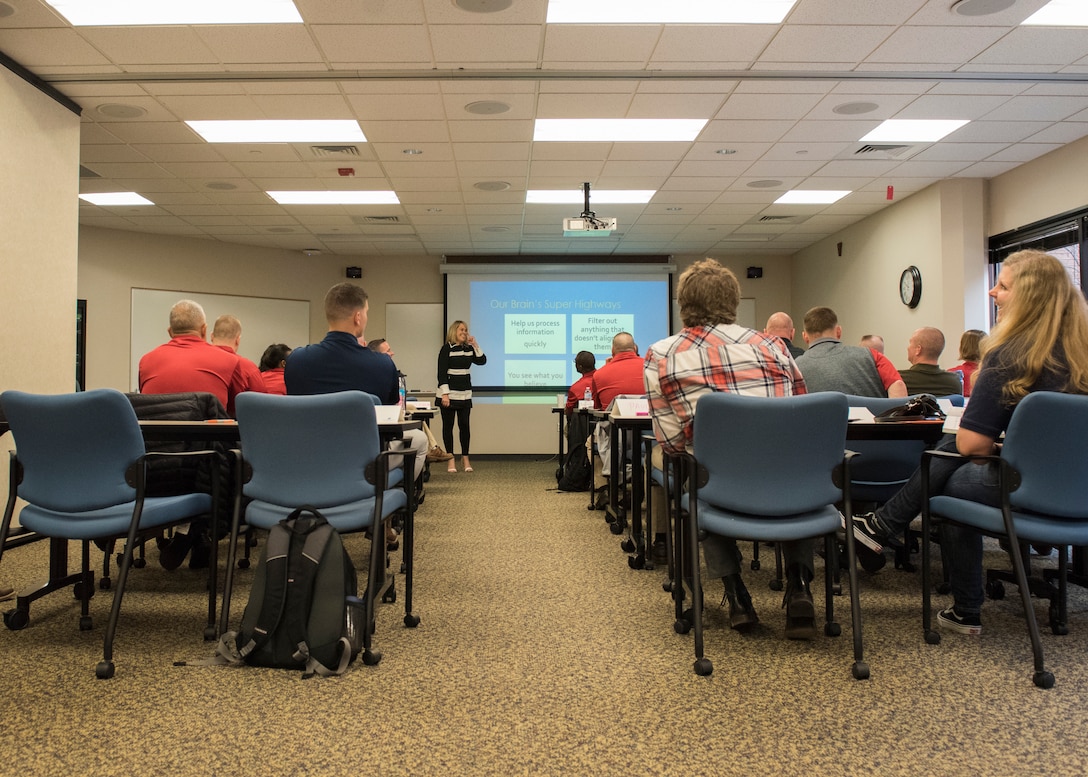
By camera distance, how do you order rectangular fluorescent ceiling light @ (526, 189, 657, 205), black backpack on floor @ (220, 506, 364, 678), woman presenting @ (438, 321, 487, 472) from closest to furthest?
black backpack on floor @ (220, 506, 364, 678) → rectangular fluorescent ceiling light @ (526, 189, 657, 205) → woman presenting @ (438, 321, 487, 472)

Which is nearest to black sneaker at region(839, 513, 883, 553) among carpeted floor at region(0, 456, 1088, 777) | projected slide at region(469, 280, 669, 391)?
carpeted floor at region(0, 456, 1088, 777)

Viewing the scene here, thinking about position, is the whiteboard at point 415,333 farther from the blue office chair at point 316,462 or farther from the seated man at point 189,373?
the blue office chair at point 316,462

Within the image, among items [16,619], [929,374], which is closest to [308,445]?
[16,619]

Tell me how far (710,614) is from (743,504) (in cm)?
67

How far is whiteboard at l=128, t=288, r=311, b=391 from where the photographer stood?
860 cm

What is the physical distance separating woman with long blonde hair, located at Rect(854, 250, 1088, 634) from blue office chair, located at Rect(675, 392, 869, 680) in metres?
0.44

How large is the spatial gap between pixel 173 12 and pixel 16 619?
286 centimetres

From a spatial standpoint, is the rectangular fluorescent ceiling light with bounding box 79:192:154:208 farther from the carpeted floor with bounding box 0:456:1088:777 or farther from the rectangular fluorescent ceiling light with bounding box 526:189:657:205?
the carpeted floor with bounding box 0:456:1088:777

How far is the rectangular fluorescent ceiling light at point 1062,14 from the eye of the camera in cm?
355

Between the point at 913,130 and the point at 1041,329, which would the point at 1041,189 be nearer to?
the point at 913,130

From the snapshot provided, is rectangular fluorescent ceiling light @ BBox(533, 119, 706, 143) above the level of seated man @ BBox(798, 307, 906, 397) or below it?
above

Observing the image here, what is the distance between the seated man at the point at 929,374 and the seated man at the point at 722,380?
1.73m

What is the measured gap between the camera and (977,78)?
4316mm

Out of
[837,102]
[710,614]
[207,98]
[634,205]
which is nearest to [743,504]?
[710,614]
